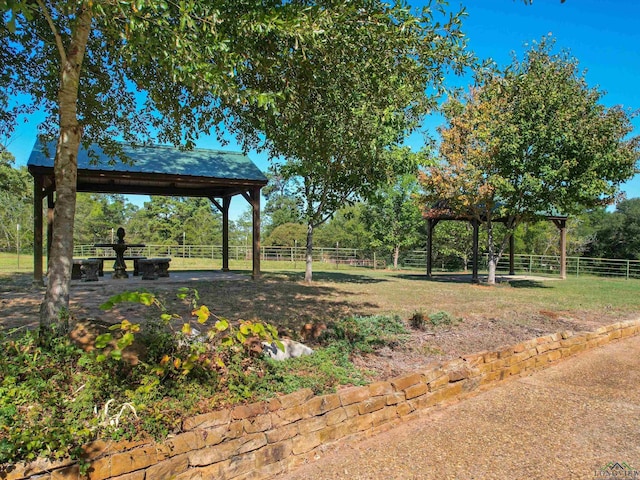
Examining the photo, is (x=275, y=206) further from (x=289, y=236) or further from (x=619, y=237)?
(x=619, y=237)

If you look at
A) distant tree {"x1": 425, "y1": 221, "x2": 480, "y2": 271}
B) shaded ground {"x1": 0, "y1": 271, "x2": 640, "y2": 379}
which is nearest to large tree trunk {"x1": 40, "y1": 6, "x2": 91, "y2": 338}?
shaded ground {"x1": 0, "y1": 271, "x2": 640, "y2": 379}

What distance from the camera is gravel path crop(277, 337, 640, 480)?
2.94 m

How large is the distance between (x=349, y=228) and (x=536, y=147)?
2694cm

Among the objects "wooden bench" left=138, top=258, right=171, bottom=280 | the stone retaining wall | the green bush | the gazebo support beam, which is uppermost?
the gazebo support beam

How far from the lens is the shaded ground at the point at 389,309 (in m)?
5.14

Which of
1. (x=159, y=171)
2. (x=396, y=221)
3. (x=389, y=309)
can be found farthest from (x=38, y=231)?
(x=396, y=221)

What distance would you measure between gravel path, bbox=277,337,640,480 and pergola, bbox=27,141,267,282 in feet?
24.3

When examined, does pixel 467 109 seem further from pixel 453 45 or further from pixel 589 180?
pixel 453 45

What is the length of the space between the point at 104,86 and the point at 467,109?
10.4 metres

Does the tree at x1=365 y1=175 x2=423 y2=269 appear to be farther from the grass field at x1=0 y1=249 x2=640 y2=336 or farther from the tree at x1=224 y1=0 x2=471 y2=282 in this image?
the tree at x1=224 y1=0 x2=471 y2=282

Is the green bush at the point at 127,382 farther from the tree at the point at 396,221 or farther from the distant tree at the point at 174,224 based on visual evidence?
the distant tree at the point at 174,224

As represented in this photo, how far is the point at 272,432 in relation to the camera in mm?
3023

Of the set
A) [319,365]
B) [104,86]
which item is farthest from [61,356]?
[104,86]

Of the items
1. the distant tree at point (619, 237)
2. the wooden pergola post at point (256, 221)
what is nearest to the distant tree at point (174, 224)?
the wooden pergola post at point (256, 221)
